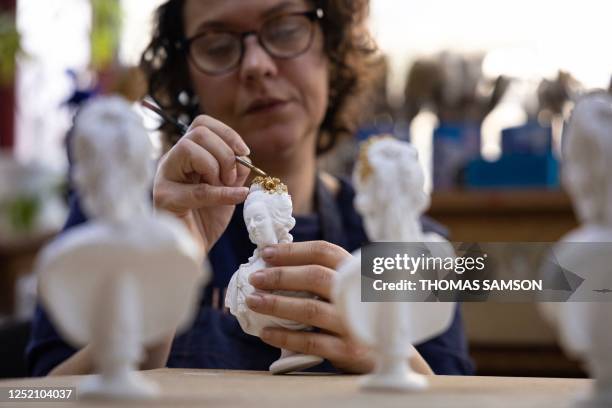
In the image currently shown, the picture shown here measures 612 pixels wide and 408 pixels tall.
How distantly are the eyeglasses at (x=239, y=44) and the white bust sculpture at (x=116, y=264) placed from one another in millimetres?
716

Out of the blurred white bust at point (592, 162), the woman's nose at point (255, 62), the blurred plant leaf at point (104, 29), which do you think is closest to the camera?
the blurred white bust at point (592, 162)

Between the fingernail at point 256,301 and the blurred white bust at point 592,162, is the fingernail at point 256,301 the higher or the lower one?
the lower one

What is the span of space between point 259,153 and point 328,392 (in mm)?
648

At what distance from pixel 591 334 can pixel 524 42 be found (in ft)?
6.54

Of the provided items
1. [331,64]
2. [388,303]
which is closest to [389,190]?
[388,303]

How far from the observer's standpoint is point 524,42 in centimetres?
241

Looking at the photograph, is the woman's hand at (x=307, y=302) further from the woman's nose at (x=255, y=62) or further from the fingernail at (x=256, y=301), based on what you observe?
the woman's nose at (x=255, y=62)

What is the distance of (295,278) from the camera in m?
0.86

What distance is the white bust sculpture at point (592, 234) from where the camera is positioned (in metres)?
0.53

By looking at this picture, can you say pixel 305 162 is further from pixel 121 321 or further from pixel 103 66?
pixel 103 66

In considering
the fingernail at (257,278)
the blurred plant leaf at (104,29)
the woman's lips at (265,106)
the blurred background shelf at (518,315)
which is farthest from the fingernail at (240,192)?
the blurred plant leaf at (104,29)

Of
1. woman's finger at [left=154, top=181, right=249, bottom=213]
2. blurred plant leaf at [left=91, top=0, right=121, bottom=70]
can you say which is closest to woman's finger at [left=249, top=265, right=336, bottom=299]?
woman's finger at [left=154, top=181, right=249, bottom=213]

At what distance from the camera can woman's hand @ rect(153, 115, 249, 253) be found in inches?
36.7

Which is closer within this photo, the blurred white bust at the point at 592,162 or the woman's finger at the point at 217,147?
the blurred white bust at the point at 592,162
